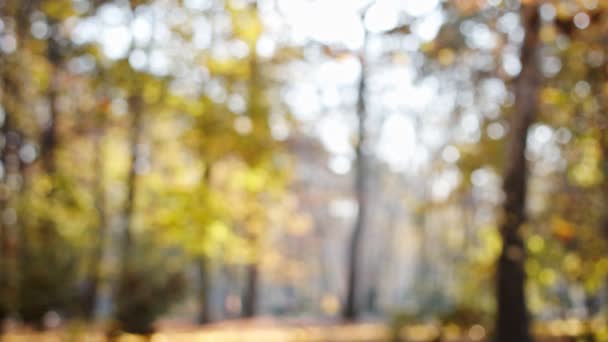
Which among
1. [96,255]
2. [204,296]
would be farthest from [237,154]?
[204,296]

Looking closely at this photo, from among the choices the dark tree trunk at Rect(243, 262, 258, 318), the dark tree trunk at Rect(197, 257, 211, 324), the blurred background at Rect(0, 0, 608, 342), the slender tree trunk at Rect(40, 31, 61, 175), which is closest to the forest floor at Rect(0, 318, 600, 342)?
the blurred background at Rect(0, 0, 608, 342)

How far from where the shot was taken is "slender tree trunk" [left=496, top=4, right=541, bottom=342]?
10227 millimetres

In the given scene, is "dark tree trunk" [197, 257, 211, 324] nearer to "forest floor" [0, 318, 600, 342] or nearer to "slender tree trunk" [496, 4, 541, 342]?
"forest floor" [0, 318, 600, 342]

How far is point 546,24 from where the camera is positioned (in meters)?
11.0

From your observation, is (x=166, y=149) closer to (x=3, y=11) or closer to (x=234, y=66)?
(x=234, y=66)

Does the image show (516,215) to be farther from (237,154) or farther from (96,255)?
(96,255)

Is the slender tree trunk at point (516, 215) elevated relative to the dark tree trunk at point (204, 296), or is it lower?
elevated

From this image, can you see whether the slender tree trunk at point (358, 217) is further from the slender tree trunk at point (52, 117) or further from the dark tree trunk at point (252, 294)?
the slender tree trunk at point (52, 117)

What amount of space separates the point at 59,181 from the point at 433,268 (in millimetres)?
37427

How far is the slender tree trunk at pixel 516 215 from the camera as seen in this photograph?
403 inches

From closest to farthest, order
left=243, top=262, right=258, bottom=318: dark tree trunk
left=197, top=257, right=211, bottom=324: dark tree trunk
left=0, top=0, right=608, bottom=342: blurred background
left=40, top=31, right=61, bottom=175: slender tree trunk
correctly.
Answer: left=0, top=0, right=608, bottom=342: blurred background < left=40, top=31, right=61, bottom=175: slender tree trunk < left=197, top=257, right=211, bottom=324: dark tree trunk < left=243, top=262, right=258, bottom=318: dark tree trunk

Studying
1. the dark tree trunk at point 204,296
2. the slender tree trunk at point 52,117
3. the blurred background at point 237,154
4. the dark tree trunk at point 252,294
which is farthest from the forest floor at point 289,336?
the dark tree trunk at point 252,294

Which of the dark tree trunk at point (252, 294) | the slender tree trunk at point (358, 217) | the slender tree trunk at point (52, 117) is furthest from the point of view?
the dark tree trunk at point (252, 294)

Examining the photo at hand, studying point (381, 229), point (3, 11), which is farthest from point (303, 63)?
point (381, 229)
